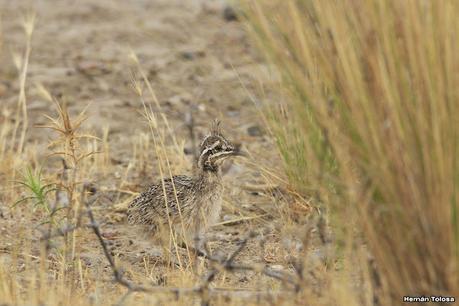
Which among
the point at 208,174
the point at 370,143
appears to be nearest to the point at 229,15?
the point at 208,174

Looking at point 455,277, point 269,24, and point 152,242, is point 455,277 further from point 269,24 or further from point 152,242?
point 152,242

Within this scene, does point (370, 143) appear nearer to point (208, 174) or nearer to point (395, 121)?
point (395, 121)

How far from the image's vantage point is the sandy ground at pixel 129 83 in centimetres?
824

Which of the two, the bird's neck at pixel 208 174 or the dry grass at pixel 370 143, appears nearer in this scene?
the dry grass at pixel 370 143

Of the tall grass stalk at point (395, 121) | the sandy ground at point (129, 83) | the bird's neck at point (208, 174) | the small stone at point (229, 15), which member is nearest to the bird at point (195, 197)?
the bird's neck at point (208, 174)

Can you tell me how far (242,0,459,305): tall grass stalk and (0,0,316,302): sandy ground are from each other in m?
1.90

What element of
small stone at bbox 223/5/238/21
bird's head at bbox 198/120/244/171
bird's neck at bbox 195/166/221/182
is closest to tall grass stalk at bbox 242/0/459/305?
bird's head at bbox 198/120/244/171

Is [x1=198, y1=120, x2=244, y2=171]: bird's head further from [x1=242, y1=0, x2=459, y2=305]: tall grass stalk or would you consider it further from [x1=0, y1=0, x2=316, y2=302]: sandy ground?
[x1=242, y1=0, x2=459, y2=305]: tall grass stalk

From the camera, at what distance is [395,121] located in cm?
485

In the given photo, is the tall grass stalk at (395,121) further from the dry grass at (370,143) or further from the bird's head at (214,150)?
the bird's head at (214,150)

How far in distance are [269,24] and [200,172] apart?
8.70 feet

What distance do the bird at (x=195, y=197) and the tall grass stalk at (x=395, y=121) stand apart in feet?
8.62

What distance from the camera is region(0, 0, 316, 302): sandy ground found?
27.0ft

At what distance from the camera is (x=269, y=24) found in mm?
5457
